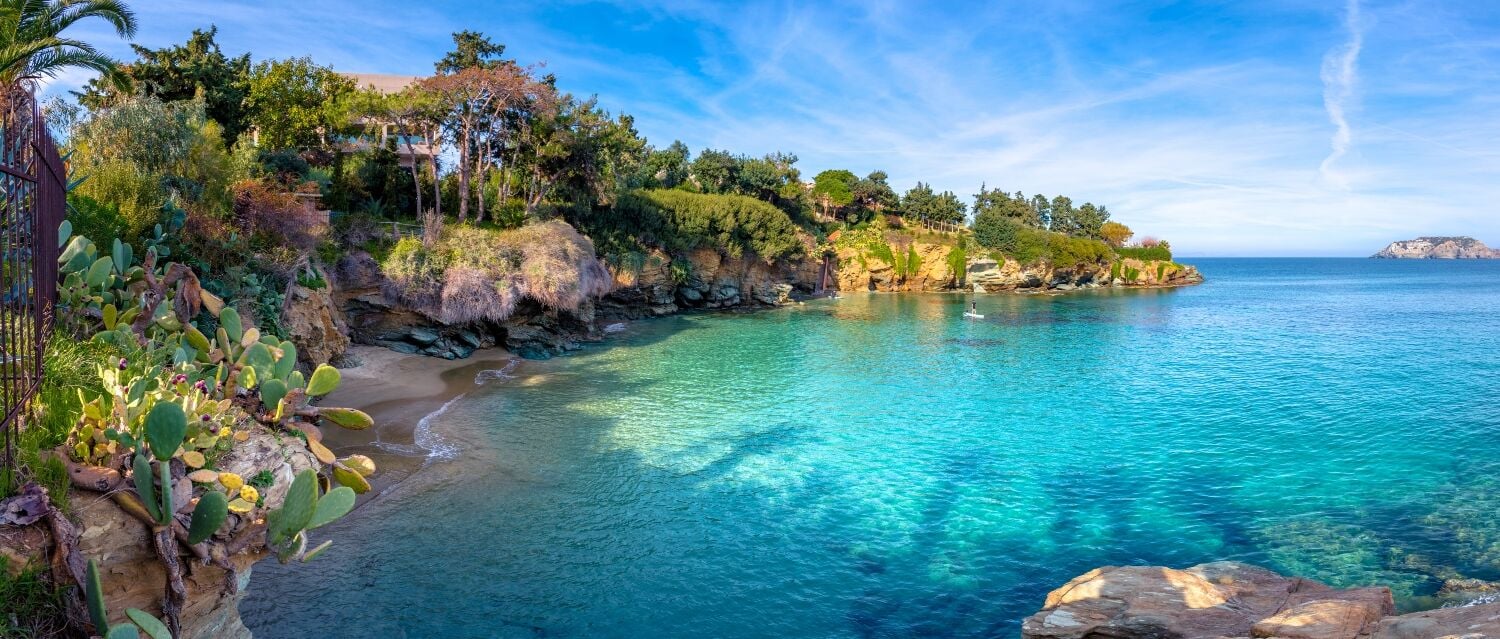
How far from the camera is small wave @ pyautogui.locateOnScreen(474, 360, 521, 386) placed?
2280cm

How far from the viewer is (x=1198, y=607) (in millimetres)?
8234

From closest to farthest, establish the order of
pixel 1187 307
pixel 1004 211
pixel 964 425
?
pixel 964 425 → pixel 1187 307 → pixel 1004 211

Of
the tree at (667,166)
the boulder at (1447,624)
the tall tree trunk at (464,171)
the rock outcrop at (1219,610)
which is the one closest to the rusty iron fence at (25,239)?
the rock outcrop at (1219,610)

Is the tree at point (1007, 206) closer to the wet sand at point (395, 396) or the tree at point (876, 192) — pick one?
the tree at point (876, 192)

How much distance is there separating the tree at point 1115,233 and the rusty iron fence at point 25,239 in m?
98.9

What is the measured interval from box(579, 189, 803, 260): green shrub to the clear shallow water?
15347mm

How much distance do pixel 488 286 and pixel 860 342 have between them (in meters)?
16.6

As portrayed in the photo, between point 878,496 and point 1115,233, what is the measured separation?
93.9 metres

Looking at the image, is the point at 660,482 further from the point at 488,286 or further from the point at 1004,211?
the point at 1004,211

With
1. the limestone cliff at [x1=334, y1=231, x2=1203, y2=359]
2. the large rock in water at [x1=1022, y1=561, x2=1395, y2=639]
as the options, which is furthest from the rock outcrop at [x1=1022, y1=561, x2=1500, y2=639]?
the limestone cliff at [x1=334, y1=231, x2=1203, y2=359]

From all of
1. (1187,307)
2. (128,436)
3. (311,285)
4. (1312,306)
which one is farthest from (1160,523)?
(1312,306)

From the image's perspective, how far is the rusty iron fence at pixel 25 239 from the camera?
4.92 metres

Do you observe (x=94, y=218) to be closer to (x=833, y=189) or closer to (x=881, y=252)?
(x=881, y=252)

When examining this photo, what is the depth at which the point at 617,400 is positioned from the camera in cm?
2073
